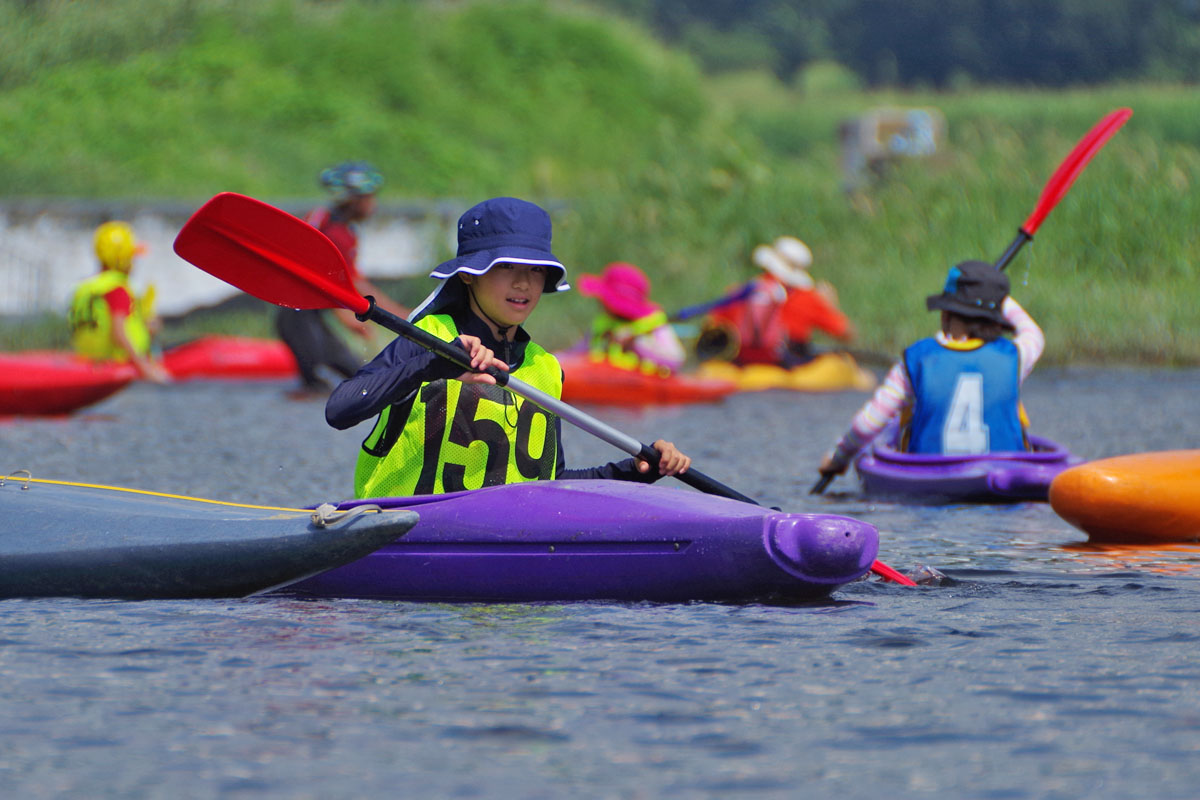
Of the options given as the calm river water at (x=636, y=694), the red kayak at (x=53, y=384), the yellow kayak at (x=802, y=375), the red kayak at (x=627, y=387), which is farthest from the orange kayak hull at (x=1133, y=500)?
the yellow kayak at (x=802, y=375)

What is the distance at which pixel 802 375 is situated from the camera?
1330cm

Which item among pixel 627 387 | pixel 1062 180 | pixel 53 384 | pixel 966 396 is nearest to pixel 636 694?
pixel 966 396

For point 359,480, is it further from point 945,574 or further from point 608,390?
point 608,390

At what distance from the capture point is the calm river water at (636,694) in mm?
3258

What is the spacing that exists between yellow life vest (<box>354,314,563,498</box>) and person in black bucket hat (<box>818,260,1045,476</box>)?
258 cm

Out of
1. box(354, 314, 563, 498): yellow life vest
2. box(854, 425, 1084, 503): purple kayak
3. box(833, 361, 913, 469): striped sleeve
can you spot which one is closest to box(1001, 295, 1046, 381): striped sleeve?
box(854, 425, 1084, 503): purple kayak

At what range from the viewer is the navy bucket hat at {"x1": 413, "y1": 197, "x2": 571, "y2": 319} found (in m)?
4.65

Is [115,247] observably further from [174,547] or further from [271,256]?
[174,547]

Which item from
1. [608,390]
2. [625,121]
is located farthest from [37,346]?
[625,121]

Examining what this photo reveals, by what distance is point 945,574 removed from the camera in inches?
211

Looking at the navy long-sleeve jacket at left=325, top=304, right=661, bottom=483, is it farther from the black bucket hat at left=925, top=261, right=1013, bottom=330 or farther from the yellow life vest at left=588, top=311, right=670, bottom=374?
the yellow life vest at left=588, top=311, right=670, bottom=374

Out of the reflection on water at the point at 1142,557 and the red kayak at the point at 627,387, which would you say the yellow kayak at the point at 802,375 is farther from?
the reflection on water at the point at 1142,557

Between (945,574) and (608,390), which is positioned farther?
(608,390)

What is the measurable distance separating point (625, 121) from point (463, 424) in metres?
20.9
